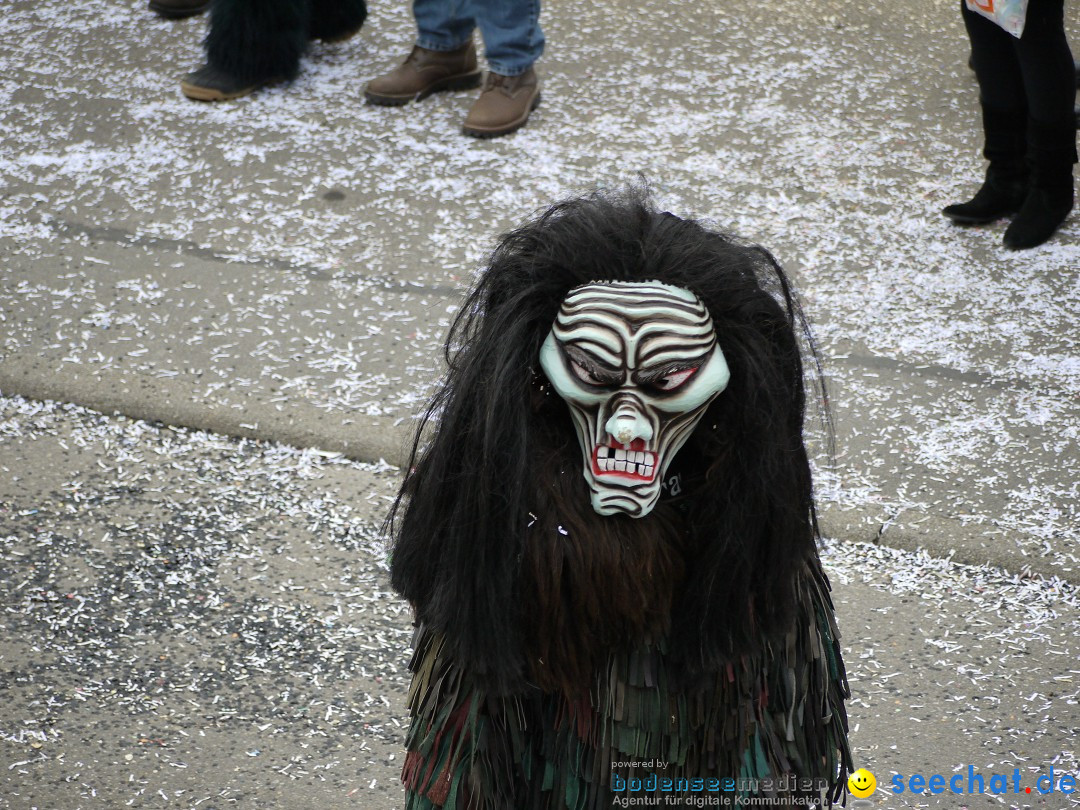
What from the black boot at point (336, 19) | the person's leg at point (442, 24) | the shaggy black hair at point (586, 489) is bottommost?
the black boot at point (336, 19)

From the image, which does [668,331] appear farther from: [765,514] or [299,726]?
[299,726]

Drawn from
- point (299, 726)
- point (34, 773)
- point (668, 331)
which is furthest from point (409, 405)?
point (668, 331)

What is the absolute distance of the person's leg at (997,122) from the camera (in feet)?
12.1

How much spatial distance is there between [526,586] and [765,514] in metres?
0.28

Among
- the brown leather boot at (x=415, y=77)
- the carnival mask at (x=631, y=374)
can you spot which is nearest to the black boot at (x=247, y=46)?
the brown leather boot at (x=415, y=77)

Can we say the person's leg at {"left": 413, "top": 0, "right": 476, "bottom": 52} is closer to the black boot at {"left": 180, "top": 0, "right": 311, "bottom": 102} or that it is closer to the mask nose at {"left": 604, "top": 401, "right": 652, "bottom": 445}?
the black boot at {"left": 180, "top": 0, "right": 311, "bottom": 102}

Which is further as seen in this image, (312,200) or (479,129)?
(479,129)

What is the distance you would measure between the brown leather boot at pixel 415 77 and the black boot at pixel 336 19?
1.32 feet

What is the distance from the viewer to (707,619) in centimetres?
140

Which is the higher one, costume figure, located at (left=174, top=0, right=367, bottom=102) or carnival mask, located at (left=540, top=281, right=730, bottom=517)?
carnival mask, located at (left=540, top=281, right=730, bottom=517)

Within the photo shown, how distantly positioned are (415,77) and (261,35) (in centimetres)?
59

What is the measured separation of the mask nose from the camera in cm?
130

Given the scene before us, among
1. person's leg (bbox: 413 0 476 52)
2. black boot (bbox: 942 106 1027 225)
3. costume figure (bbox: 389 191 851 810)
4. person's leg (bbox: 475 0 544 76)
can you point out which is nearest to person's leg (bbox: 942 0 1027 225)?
black boot (bbox: 942 106 1027 225)
